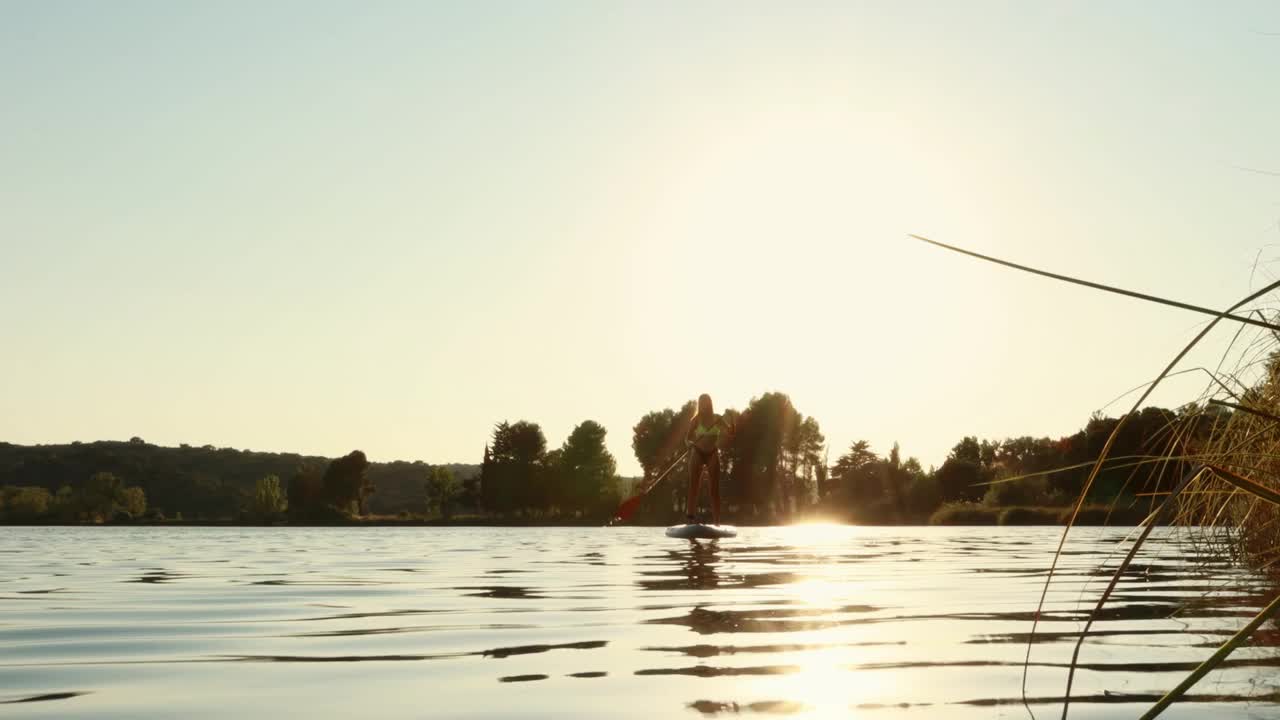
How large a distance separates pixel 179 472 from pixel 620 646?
147 m

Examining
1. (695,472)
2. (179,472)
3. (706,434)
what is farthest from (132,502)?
(706,434)

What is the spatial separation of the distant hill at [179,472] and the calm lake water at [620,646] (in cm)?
11745

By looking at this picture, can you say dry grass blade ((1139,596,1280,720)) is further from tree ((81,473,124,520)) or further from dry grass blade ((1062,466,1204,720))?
tree ((81,473,124,520))

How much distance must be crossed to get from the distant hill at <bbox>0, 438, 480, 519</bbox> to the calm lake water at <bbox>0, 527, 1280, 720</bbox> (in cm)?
11745

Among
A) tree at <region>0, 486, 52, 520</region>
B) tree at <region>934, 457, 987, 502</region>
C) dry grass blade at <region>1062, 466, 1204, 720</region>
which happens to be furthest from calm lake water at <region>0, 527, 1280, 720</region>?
tree at <region>0, 486, 52, 520</region>

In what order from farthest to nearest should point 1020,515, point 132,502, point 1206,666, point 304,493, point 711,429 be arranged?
point 304,493
point 132,502
point 1020,515
point 711,429
point 1206,666

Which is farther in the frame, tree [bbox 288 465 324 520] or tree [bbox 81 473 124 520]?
tree [bbox 288 465 324 520]

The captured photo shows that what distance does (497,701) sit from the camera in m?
4.26

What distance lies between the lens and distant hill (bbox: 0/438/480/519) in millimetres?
131875

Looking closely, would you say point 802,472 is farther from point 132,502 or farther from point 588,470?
point 132,502

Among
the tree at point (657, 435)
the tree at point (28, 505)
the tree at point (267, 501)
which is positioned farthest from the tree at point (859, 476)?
the tree at point (28, 505)

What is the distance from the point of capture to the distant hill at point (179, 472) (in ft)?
433

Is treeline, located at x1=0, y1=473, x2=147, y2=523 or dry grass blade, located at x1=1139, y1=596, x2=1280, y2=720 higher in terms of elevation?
treeline, located at x1=0, y1=473, x2=147, y2=523

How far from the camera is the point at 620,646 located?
599 cm
